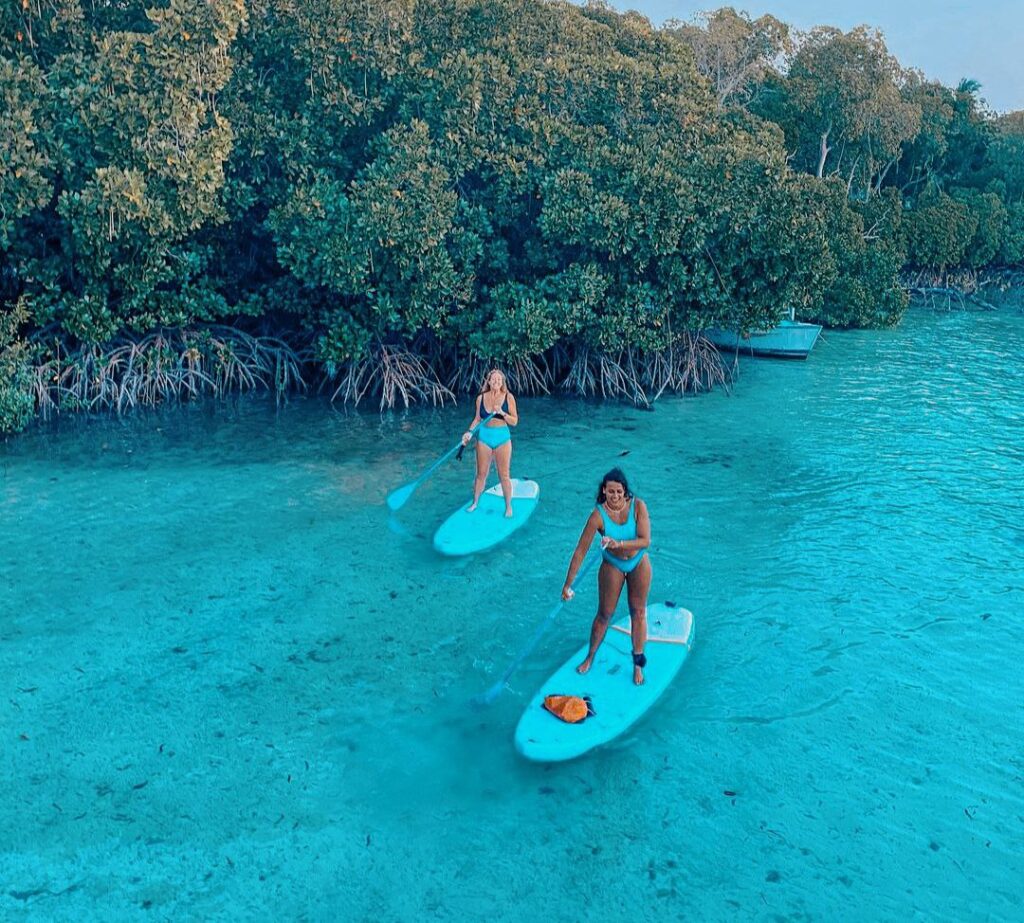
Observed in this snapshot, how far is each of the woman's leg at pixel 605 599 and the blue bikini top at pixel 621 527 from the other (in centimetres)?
29

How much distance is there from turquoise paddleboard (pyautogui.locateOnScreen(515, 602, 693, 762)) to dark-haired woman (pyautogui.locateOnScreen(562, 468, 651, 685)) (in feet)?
0.48

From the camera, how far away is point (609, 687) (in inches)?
264

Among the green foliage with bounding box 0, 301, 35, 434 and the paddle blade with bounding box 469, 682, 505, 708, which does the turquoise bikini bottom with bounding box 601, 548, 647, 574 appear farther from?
the green foliage with bounding box 0, 301, 35, 434

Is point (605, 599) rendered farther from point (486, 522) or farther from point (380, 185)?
point (380, 185)

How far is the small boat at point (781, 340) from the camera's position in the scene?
20844mm

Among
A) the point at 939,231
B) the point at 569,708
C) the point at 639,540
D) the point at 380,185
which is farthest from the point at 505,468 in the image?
the point at 939,231

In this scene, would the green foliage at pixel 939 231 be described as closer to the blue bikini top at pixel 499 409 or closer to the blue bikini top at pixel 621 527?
the blue bikini top at pixel 499 409

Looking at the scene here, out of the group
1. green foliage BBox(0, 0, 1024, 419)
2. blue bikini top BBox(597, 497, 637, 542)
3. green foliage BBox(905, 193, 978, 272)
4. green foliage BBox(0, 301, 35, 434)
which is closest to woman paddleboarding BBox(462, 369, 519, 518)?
blue bikini top BBox(597, 497, 637, 542)

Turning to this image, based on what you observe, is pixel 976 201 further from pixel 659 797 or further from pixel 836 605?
pixel 659 797

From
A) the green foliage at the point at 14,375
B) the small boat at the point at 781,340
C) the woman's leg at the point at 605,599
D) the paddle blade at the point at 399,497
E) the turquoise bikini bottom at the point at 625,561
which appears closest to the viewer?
the turquoise bikini bottom at the point at 625,561

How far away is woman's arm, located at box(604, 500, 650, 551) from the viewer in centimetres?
640

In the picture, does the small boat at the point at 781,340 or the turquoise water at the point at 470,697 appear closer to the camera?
the turquoise water at the point at 470,697

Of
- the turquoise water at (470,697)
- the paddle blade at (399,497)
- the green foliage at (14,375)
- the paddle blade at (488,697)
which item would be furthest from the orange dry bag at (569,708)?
the green foliage at (14,375)

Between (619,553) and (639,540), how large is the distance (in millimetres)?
208
